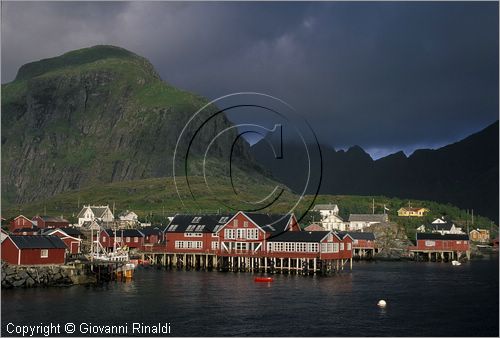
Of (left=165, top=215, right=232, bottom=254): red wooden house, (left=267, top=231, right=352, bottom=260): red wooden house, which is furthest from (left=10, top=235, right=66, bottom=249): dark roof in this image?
(left=165, top=215, right=232, bottom=254): red wooden house

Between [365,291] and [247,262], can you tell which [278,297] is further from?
[247,262]

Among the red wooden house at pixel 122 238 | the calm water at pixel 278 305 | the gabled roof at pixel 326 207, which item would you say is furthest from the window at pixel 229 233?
the gabled roof at pixel 326 207

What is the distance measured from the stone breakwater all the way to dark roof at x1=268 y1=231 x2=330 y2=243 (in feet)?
104

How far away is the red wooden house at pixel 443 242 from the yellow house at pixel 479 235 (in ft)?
122

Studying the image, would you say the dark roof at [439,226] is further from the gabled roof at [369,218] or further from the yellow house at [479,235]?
the gabled roof at [369,218]

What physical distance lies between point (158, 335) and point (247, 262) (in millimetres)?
53830

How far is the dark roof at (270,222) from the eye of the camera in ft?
348

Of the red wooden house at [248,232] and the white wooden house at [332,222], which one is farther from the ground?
the white wooden house at [332,222]

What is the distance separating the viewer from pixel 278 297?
72500 mm

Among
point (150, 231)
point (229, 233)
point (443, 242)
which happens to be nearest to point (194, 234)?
point (229, 233)

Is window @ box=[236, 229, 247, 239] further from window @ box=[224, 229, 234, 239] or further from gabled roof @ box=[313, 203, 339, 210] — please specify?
gabled roof @ box=[313, 203, 339, 210]

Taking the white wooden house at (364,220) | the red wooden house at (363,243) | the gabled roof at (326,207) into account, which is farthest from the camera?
the gabled roof at (326,207)

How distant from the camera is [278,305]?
2635 inches

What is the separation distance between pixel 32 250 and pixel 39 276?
3342 mm
